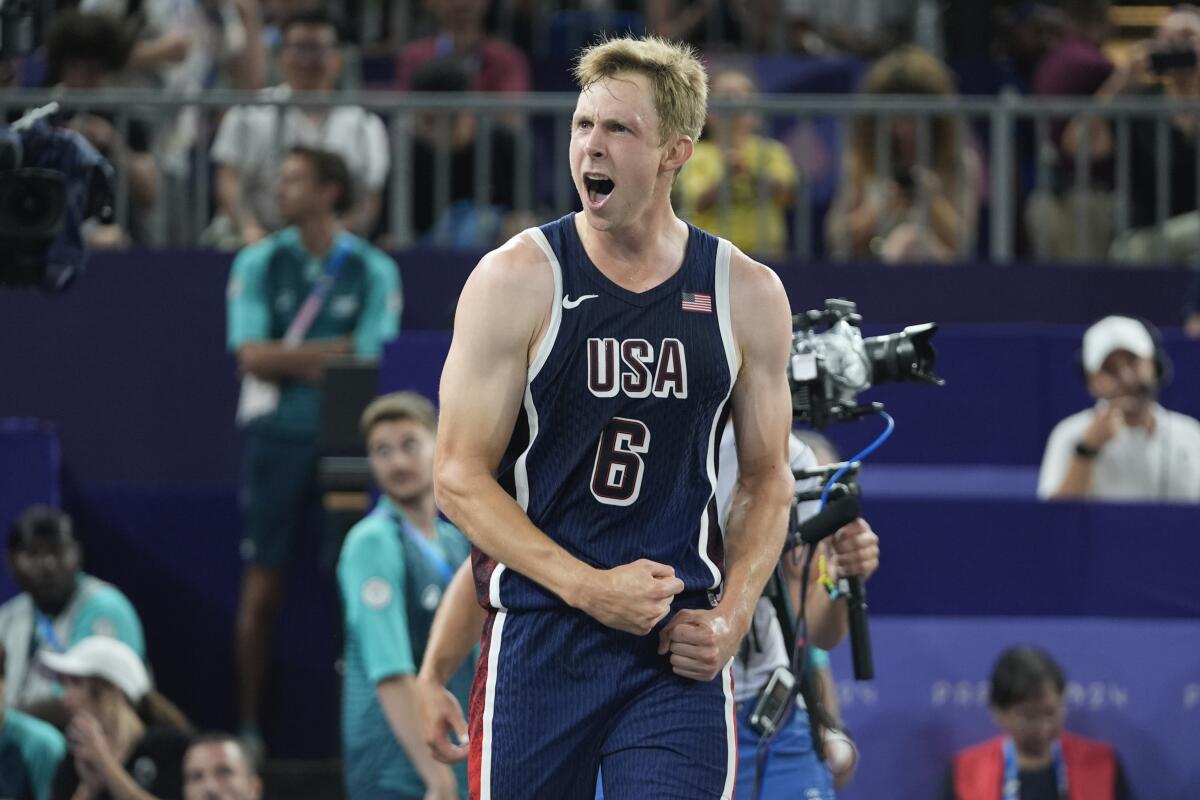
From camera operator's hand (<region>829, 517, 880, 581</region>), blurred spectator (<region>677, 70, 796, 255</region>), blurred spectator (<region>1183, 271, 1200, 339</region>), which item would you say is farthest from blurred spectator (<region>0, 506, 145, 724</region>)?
blurred spectator (<region>1183, 271, 1200, 339</region>)

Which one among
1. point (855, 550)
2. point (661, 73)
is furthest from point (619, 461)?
point (855, 550)

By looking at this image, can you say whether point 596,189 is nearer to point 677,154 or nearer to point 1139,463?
point 677,154

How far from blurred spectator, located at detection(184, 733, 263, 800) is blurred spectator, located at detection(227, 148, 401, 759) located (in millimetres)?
1646

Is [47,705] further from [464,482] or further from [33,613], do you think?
[464,482]

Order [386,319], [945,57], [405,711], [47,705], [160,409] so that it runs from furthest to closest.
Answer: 1. [945,57]
2. [160,409]
3. [386,319]
4. [47,705]
5. [405,711]

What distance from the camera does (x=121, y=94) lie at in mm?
9531

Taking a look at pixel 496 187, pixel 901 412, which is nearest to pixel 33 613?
pixel 496 187

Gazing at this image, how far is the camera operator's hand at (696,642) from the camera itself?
4.06 metres

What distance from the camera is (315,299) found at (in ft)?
30.1

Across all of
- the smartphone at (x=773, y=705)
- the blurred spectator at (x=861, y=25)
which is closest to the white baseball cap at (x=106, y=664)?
the smartphone at (x=773, y=705)

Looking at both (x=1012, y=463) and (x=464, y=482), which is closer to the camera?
(x=464, y=482)

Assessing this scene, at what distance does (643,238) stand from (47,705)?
4.79m

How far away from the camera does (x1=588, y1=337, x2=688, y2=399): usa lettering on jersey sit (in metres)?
4.06

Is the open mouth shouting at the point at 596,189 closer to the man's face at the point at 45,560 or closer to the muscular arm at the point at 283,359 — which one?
the man's face at the point at 45,560
